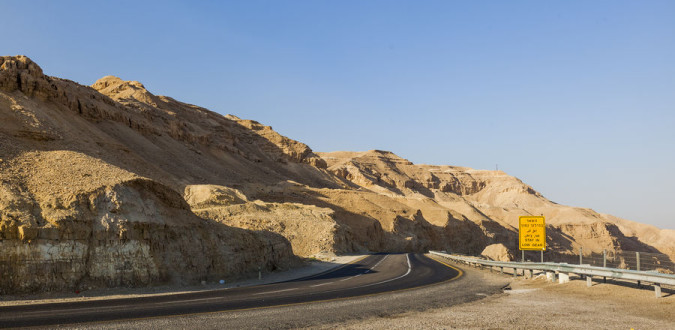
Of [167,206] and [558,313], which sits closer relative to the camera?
[558,313]

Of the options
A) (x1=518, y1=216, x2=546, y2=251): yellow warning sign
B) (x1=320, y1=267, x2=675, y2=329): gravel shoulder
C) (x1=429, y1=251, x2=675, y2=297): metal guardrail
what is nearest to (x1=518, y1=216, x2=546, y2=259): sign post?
(x1=518, y1=216, x2=546, y2=251): yellow warning sign

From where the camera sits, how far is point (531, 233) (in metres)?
21.7

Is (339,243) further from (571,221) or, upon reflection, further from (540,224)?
(571,221)

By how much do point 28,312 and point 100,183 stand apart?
10535 millimetres

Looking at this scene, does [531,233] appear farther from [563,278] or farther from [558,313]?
[558,313]

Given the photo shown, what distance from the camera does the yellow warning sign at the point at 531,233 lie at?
21.4 m

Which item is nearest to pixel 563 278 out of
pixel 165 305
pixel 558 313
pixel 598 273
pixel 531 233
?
pixel 598 273

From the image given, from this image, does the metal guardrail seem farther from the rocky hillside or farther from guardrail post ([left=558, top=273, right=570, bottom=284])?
the rocky hillside

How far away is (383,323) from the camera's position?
11.2m

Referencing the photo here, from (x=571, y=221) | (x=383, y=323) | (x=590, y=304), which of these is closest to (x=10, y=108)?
(x=383, y=323)

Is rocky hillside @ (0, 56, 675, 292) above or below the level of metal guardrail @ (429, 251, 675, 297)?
above

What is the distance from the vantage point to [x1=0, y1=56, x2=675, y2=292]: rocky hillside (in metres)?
20.2

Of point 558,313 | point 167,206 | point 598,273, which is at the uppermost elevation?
point 167,206

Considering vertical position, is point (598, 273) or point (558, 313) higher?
point (598, 273)
